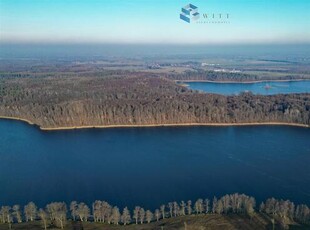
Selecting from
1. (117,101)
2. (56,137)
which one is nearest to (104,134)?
(56,137)

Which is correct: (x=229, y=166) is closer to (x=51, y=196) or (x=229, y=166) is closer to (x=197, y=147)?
(x=197, y=147)

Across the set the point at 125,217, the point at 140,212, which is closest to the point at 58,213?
the point at 125,217

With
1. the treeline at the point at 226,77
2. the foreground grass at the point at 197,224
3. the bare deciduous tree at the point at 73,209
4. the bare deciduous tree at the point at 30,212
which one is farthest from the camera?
the treeline at the point at 226,77

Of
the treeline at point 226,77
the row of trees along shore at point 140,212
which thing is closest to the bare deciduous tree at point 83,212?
the row of trees along shore at point 140,212

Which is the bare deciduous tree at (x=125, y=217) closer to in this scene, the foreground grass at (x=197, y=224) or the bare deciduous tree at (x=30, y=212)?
the foreground grass at (x=197, y=224)

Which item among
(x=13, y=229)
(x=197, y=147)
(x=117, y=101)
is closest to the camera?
(x=13, y=229)

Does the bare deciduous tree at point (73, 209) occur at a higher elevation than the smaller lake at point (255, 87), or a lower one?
lower

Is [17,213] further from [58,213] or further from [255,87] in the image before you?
[255,87]
